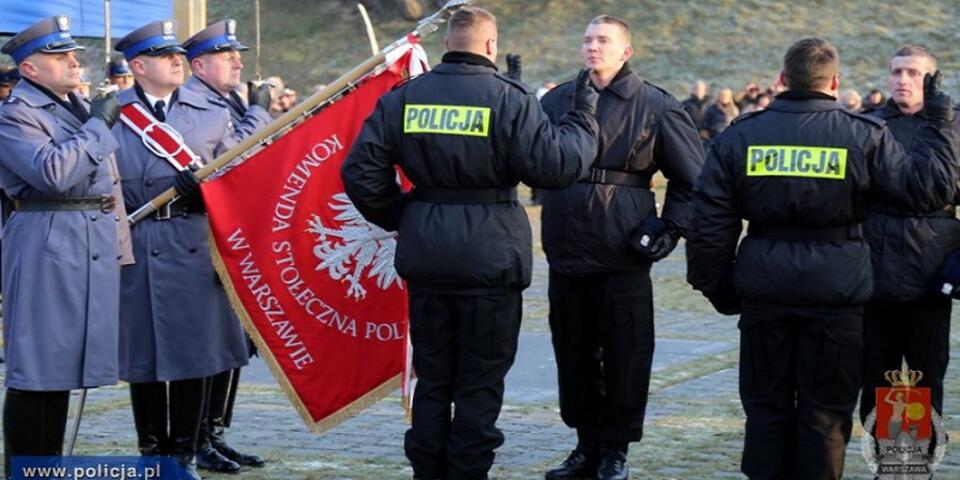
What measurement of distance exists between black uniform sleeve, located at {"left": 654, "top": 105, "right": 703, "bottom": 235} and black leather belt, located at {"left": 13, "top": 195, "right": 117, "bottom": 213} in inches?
98.3

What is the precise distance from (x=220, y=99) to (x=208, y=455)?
171 centimetres

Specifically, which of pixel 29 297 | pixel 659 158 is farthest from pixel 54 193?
pixel 659 158

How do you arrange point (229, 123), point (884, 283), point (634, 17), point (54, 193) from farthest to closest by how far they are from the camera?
point (634, 17)
point (229, 123)
point (884, 283)
point (54, 193)

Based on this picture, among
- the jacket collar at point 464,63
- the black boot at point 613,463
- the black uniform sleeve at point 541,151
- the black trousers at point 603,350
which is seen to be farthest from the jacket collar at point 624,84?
the black boot at point 613,463

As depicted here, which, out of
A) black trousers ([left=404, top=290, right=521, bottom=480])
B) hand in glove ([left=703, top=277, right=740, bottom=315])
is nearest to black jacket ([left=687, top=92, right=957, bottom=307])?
hand in glove ([left=703, top=277, right=740, bottom=315])

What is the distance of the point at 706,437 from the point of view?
27.7 feet

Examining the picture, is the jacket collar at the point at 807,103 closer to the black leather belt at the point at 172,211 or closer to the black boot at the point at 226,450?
the black leather belt at the point at 172,211

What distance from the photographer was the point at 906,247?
7211 mm

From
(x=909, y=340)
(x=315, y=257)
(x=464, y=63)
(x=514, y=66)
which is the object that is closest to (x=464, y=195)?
(x=464, y=63)

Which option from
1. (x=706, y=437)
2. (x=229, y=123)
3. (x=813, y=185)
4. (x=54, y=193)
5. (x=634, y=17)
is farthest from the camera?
(x=634, y=17)

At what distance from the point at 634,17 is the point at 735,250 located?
4118 centimetres

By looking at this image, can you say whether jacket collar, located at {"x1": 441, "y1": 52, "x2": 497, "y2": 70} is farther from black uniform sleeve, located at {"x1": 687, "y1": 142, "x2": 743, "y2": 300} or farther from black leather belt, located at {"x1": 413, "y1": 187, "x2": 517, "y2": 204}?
Answer: black uniform sleeve, located at {"x1": 687, "y1": 142, "x2": 743, "y2": 300}

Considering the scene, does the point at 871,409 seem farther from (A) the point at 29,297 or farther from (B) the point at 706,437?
(A) the point at 29,297

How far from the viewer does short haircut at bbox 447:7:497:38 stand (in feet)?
21.5
